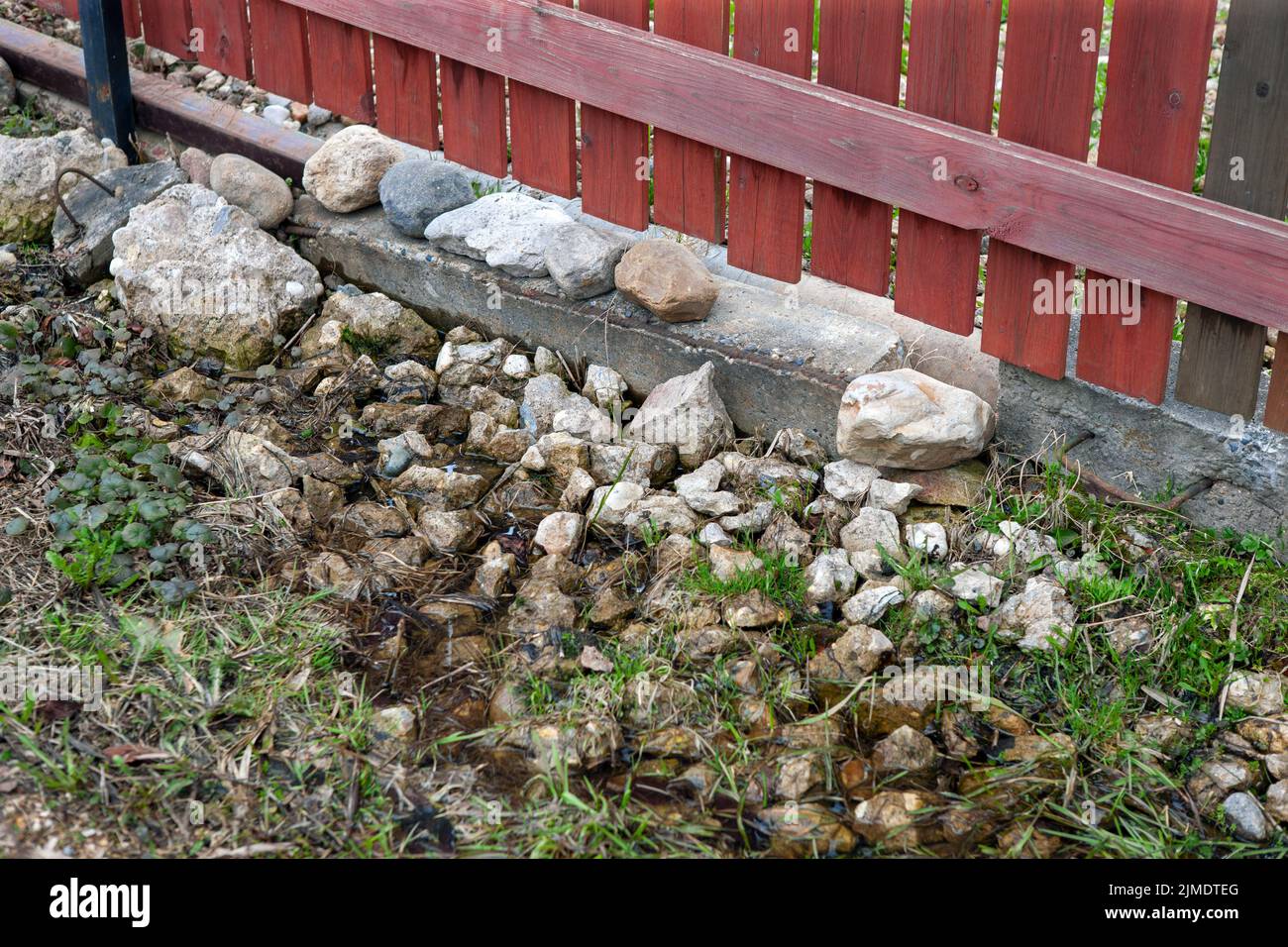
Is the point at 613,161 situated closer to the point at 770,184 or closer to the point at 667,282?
the point at 667,282

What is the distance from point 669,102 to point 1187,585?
1.80 metres

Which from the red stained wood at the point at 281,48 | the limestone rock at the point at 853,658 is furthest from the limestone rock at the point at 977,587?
the red stained wood at the point at 281,48

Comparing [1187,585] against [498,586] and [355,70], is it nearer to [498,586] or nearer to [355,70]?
[498,586]

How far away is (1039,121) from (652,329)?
1223mm

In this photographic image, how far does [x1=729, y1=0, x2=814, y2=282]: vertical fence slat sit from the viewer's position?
335 centimetres

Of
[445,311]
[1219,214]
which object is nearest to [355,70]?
[445,311]

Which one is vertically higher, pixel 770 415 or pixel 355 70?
pixel 355 70

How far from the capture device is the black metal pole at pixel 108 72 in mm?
4590

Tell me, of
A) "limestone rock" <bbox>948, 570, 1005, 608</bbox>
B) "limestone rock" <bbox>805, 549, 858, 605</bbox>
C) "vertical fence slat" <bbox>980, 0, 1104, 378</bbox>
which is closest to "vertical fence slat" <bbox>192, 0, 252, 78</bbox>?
"vertical fence slat" <bbox>980, 0, 1104, 378</bbox>

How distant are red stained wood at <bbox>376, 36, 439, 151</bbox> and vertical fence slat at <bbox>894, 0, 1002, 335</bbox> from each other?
1.57 metres

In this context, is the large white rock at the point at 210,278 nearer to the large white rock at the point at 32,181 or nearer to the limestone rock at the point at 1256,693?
the large white rock at the point at 32,181

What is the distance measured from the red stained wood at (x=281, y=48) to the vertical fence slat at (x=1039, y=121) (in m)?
2.38

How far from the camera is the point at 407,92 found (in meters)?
4.14

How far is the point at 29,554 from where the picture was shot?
3.12m
